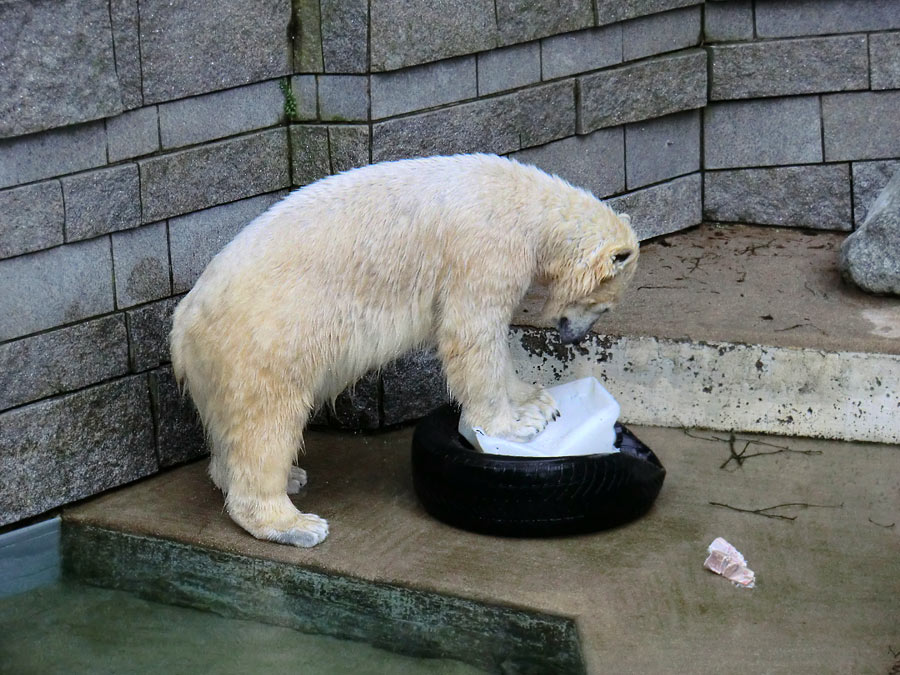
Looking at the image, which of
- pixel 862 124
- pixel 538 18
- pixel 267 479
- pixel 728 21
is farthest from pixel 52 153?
pixel 862 124

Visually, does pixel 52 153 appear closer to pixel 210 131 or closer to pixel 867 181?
pixel 210 131

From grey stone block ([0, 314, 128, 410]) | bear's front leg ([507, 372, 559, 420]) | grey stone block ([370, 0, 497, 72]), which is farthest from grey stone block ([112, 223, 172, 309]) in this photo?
bear's front leg ([507, 372, 559, 420])

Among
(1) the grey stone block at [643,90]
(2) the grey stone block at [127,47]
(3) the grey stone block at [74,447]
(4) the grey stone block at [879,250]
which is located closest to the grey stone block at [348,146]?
(2) the grey stone block at [127,47]

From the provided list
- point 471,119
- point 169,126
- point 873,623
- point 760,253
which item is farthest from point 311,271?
point 760,253

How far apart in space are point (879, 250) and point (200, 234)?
3052mm

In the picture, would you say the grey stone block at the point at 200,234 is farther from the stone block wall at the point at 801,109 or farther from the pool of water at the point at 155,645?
the stone block wall at the point at 801,109

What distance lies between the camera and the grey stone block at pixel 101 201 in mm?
4574

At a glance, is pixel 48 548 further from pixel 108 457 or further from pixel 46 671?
pixel 46 671

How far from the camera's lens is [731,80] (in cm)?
672

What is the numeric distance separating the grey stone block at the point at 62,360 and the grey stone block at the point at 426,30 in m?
1.55

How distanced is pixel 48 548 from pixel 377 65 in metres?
2.34

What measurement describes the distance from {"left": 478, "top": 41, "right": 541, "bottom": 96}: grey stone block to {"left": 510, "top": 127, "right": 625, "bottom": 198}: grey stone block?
1.14ft

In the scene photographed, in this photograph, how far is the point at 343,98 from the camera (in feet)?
16.8

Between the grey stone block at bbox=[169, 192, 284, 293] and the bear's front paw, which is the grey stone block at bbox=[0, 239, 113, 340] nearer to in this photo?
the grey stone block at bbox=[169, 192, 284, 293]
